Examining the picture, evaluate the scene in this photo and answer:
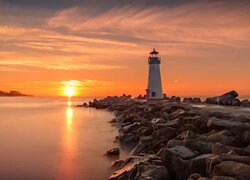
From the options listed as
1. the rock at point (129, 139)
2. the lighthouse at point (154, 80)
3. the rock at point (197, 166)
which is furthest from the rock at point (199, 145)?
the lighthouse at point (154, 80)

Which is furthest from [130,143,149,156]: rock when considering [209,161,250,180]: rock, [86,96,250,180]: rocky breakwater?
[209,161,250,180]: rock

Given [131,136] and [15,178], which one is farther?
[131,136]

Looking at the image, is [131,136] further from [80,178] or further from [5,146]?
[5,146]

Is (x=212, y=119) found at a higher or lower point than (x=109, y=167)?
higher

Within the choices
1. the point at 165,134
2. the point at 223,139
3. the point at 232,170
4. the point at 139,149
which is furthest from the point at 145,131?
the point at 232,170

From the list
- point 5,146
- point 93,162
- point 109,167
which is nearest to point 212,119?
point 109,167

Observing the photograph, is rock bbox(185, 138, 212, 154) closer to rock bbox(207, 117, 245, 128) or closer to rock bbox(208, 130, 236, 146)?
rock bbox(208, 130, 236, 146)

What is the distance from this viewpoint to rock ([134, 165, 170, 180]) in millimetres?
8336

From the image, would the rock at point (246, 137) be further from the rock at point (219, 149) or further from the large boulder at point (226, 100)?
the large boulder at point (226, 100)

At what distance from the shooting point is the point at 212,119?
43.7 feet

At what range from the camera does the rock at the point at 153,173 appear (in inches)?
328

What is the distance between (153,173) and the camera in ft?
27.7

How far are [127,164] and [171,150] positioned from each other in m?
1.90

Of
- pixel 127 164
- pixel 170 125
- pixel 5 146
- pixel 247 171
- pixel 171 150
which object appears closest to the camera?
pixel 247 171
